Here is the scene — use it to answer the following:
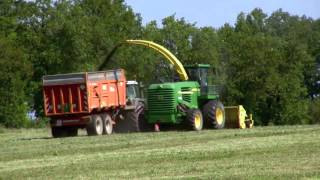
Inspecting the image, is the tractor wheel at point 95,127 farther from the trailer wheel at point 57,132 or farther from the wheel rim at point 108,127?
the trailer wheel at point 57,132

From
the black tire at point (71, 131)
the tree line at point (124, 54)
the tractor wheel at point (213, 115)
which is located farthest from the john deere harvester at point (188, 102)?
the tree line at point (124, 54)

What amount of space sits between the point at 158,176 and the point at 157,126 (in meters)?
21.9

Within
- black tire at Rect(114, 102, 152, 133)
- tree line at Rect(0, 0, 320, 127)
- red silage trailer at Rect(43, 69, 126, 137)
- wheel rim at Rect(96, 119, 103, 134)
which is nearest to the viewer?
wheel rim at Rect(96, 119, 103, 134)

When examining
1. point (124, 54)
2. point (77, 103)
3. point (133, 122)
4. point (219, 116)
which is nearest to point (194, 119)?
point (219, 116)

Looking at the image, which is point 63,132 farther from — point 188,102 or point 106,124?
point 188,102

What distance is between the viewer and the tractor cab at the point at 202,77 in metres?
37.5

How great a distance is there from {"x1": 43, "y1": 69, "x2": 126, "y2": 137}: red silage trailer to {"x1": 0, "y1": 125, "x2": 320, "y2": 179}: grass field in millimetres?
8539

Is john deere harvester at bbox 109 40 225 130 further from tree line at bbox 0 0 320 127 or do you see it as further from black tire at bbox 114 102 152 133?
tree line at bbox 0 0 320 127

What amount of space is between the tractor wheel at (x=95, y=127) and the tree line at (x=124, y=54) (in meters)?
27.1

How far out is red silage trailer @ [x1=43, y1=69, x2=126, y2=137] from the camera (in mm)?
34781

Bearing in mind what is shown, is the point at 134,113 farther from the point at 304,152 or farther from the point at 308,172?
the point at 308,172

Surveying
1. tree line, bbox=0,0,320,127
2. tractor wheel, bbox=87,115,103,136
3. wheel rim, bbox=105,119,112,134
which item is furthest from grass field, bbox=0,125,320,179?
tree line, bbox=0,0,320,127

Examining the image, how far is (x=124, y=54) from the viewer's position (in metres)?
69.4

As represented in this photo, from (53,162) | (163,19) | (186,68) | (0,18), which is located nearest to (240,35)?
(163,19)
